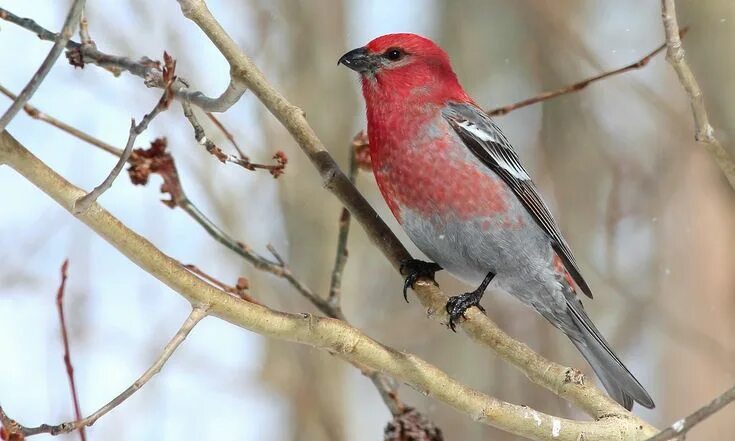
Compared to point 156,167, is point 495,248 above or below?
above

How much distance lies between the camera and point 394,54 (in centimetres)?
432

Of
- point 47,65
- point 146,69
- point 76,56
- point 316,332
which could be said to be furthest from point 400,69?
point 47,65

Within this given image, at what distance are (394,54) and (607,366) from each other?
1.86m

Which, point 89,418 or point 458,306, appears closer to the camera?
point 89,418

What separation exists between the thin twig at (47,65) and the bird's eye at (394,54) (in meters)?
2.44

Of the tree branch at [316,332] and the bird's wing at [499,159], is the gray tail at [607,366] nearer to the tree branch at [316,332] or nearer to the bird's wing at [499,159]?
the bird's wing at [499,159]

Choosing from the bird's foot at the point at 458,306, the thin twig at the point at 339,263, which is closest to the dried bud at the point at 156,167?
the thin twig at the point at 339,263

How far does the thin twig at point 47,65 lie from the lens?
192cm

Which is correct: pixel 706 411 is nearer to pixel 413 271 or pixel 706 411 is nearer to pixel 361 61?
pixel 413 271

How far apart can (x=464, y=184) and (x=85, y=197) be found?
2.15 metres

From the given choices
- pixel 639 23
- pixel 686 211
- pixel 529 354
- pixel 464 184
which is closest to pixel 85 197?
pixel 529 354

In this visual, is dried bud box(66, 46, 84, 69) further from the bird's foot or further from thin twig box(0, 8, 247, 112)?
the bird's foot

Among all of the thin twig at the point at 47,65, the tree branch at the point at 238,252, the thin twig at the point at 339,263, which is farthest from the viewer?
the thin twig at the point at 339,263

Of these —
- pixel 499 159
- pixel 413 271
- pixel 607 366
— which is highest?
pixel 499 159
